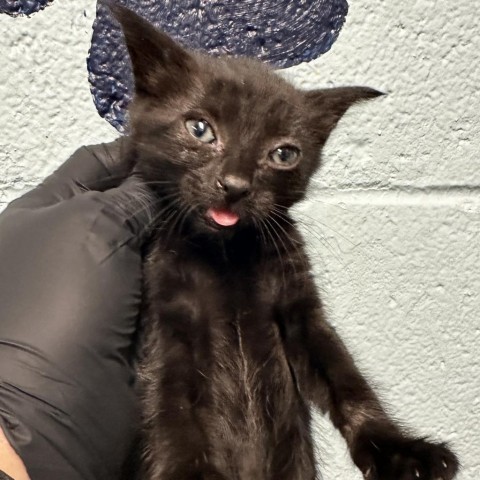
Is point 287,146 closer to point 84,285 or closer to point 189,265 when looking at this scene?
point 189,265

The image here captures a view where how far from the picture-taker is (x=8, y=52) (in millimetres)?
1191

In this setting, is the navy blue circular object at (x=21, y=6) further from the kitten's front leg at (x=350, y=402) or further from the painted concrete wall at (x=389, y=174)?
the kitten's front leg at (x=350, y=402)

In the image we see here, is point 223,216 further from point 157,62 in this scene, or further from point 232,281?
point 157,62

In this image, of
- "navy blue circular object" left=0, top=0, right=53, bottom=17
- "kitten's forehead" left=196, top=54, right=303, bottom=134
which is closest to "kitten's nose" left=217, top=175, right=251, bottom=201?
"kitten's forehead" left=196, top=54, right=303, bottom=134

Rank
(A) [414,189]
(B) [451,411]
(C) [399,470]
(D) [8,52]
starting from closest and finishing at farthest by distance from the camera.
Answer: (C) [399,470] → (D) [8,52] → (A) [414,189] → (B) [451,411]

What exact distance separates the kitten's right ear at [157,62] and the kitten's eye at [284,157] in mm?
169

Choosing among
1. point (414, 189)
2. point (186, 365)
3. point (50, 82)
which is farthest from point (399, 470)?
point (50, 82)

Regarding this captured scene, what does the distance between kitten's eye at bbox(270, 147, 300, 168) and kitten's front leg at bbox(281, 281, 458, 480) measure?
19 centimetres

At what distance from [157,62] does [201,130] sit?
14 centimetres

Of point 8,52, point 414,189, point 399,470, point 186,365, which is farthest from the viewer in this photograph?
point 414,189

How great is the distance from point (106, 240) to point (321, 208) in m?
0.53

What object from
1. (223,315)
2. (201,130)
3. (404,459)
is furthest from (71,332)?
(404,459)

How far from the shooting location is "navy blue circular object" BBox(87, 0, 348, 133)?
120 centimetres

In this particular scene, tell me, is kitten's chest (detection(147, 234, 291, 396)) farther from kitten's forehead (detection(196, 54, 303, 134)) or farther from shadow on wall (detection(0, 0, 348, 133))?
shadow on wall (detection(0, 0, 348, 133))
